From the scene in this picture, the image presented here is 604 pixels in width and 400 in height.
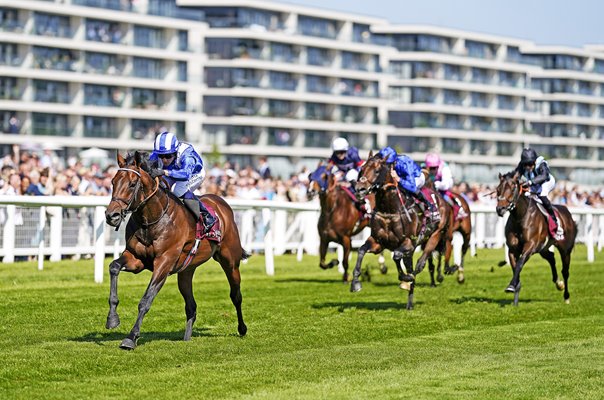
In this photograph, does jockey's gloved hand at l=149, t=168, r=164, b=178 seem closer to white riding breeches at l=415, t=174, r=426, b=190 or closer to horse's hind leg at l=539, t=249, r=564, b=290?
white riding breeches at l=415, t=174, r=426, b=190

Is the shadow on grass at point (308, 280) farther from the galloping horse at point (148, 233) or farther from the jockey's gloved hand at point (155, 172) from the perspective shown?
the jockey's gloved hand at point (155, 172)

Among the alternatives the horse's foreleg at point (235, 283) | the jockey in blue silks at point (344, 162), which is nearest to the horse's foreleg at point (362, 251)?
the horse's foreleg at point (235, 283)

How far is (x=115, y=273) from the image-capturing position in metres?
9.87

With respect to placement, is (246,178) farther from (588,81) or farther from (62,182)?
(588,81)

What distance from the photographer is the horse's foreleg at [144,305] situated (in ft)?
32.1

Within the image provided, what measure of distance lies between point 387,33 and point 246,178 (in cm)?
7498

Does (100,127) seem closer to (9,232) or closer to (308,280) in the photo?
(308,280)

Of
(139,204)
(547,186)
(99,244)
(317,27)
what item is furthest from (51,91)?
(139,204)

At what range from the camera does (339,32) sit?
298 ft

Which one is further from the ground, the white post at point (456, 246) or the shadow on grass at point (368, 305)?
the white post at point (456, 246)

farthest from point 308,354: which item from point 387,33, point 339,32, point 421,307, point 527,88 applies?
point 527,88

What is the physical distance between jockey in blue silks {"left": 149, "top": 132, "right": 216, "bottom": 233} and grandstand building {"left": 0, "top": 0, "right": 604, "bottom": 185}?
41243 millimetres

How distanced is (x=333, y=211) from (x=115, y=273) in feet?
29.1

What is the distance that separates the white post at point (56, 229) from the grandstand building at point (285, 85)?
114ft
